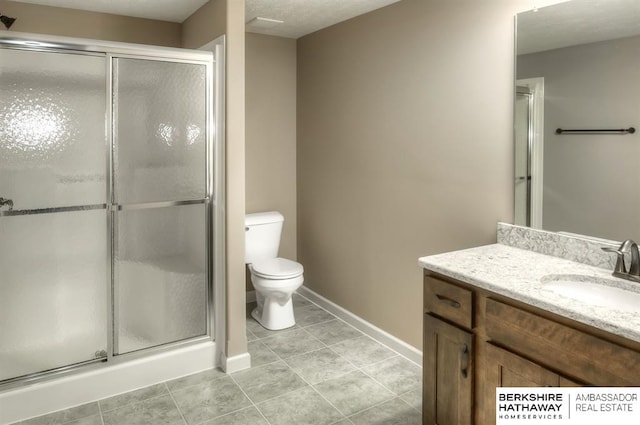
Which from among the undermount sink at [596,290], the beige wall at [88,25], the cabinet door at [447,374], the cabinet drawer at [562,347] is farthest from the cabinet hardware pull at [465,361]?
the beige wall at [88,25]

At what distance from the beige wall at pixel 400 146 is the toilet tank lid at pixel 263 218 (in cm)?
33

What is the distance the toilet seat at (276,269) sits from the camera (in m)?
3.35

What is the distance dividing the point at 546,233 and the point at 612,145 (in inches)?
18.7

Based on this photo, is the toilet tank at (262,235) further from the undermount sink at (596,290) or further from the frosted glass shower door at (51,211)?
the undermount sink at (596,290)

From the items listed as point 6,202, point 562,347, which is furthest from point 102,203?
point 562,347

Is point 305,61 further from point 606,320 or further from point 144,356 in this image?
point 606,320

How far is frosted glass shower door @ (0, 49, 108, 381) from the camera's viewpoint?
2.30 meters

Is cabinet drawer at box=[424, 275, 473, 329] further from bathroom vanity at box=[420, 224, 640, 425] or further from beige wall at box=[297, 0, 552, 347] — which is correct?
beige wall at box=[297, 0, 552, 347]

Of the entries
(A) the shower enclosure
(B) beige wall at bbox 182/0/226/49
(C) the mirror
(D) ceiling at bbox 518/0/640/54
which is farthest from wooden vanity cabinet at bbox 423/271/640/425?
(B) beige wall at bbox 182/0/226/49

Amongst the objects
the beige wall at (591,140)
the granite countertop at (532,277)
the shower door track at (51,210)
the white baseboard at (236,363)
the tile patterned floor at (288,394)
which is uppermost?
the beige wall at (591,140)

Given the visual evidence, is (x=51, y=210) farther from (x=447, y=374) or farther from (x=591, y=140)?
(x=591, y=140)

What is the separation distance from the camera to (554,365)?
5.15 ft

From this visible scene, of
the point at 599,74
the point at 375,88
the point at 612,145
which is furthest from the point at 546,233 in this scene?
the point at 375,88

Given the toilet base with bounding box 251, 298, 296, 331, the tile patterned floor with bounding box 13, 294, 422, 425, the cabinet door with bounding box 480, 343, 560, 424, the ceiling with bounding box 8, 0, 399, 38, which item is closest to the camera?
the cabinet door with bounding box 480, 343, 560, 424
